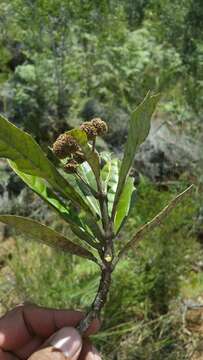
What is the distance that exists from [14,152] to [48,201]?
0.23 m

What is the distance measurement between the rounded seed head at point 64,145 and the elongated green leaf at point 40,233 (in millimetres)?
150

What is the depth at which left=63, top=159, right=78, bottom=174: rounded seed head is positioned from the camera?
121 cm

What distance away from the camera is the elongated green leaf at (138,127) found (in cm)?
107

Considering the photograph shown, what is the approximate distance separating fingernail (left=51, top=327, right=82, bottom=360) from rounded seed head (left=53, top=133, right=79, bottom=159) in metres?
0.48

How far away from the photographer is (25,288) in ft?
10.0

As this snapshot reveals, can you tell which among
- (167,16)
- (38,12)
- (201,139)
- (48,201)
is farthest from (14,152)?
(167,16)

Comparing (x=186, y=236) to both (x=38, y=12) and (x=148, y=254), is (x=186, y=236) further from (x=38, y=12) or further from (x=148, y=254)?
(x=38, y=12)

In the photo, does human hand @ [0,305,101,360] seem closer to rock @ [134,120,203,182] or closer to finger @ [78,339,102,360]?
finger @ [78,339,102,360]

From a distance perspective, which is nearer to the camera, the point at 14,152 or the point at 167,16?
the point at 14,152

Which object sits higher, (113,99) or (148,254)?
(113,99)

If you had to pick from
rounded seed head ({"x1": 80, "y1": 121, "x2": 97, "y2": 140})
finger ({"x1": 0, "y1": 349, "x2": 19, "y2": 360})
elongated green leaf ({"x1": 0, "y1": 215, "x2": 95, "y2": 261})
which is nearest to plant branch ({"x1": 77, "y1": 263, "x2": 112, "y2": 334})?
elongated green leaf ({"x1": 0, "y1": 215, "x2": 95, "y2": 261})

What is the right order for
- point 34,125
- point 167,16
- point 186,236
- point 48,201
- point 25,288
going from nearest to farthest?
point 48,201, point 25,288, point 186,236, point 34,125, point 167,16

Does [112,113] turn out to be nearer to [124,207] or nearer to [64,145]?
[124,207]

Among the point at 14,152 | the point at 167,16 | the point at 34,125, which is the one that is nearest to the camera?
the point at 14,152
